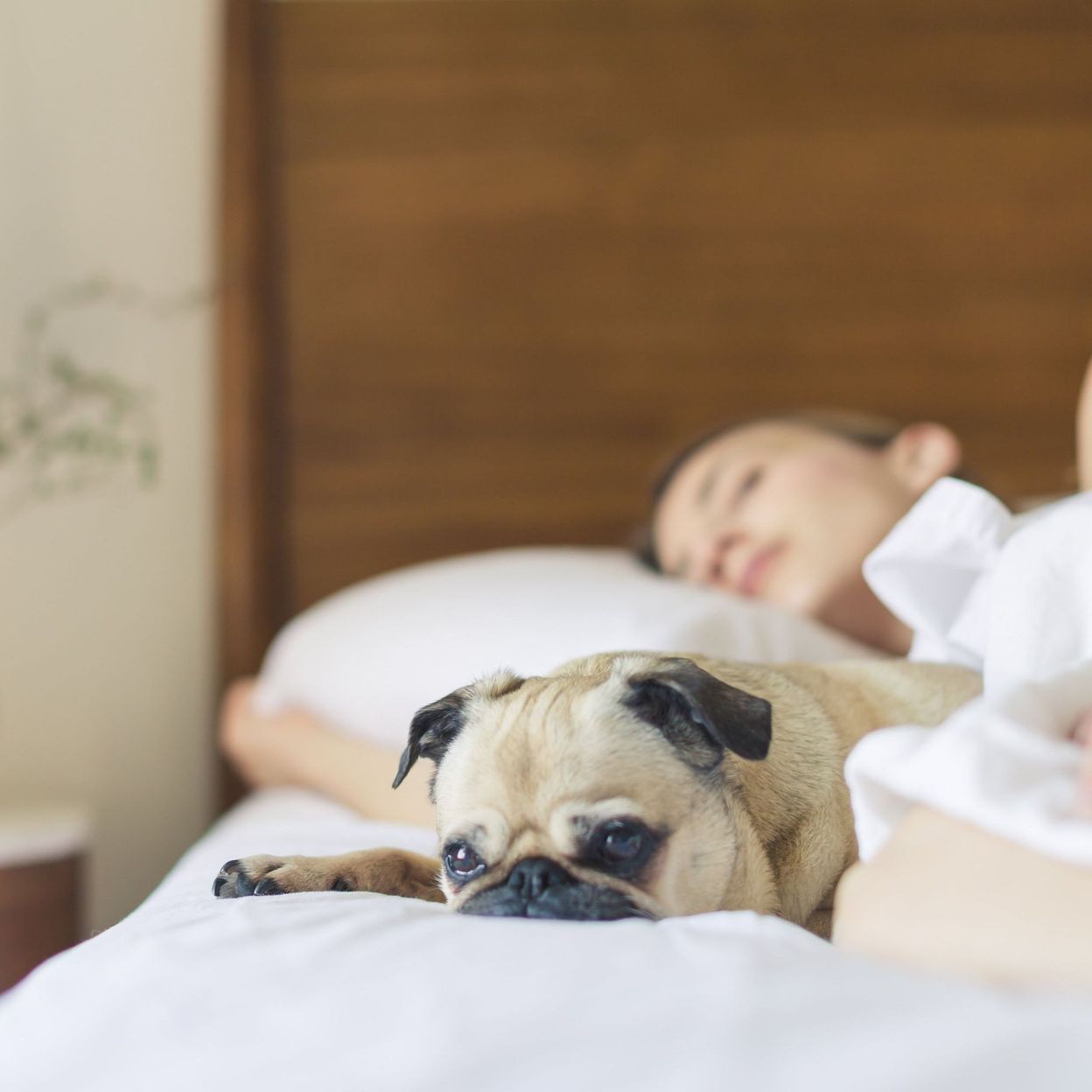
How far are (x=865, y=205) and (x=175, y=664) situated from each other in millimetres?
1757

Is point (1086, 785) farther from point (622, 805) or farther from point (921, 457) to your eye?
point (921, 457)

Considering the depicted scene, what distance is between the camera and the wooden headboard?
242 cm

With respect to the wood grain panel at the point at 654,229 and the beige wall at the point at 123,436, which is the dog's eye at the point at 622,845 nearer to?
the wood grain panel at the point at 654,229

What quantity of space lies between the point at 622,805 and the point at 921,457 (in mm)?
1173

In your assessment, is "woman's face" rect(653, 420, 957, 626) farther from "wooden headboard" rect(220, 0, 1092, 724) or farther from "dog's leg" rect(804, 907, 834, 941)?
"dog's leg" rect(804, 907, 834, 941)

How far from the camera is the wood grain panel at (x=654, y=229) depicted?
2.42m

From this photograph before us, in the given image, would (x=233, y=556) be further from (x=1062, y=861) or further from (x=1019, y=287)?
(x=1062, y=861)

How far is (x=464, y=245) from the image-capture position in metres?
2.44

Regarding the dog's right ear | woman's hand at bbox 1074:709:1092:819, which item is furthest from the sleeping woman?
woman's hand at bbox 1074:709:1092:819

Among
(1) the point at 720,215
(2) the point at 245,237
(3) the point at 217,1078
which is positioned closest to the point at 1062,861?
(3) the point at 217,1078

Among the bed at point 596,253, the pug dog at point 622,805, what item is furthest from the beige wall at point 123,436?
the pug dog at point 622,805

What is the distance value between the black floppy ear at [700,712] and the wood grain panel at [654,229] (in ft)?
5.09

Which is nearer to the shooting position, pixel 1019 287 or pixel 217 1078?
pixel 217 1078

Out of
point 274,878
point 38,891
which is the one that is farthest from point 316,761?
point 274,878
